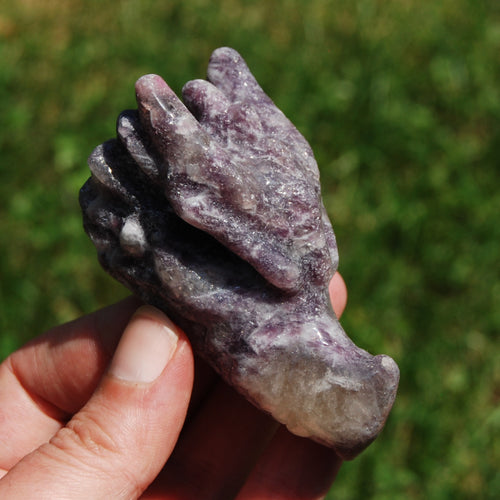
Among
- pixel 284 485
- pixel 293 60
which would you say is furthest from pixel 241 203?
pixel 293 60

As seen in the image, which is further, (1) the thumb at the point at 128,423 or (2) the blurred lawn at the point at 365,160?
(2) the blurred lawn at the point at 365,160

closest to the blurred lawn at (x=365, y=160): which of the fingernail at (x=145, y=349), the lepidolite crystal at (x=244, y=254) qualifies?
the lepidolite crystal at (x=244, y=254)

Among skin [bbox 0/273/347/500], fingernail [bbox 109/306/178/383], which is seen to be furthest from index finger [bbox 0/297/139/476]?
fingernail [bbox 109/306/178/383]

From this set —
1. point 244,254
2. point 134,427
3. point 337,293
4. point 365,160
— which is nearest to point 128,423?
point 134,427

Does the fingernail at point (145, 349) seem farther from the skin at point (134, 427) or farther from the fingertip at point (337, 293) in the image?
the fingertip at point (337, 293)

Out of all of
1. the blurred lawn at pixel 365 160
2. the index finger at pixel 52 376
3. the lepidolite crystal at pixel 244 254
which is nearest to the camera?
the lepidolite crystal at pixel 244 254

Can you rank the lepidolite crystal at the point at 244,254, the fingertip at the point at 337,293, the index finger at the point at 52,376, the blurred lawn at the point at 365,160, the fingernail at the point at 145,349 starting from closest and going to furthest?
the lepidolite crystal at the point at 244,254
the fingernail at the point at 145,349
the index finger at the point at 52,376
the fingertip at the point at 337,293
the blurred lawn at the point at 365,160
